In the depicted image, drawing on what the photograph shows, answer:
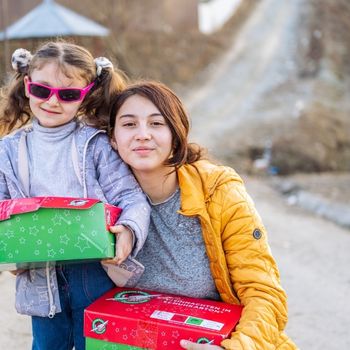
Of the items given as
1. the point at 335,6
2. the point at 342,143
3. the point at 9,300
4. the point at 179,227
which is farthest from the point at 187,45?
the point at 179,227

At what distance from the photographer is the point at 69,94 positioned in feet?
7.23

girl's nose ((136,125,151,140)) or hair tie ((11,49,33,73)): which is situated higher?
hair tie ((11,49,33,73))

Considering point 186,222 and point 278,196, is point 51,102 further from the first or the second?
point 278,196

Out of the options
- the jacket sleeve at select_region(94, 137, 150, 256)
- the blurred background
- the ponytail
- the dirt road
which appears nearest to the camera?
the jacket sleeve at select_region(94, 137, 150, 256)

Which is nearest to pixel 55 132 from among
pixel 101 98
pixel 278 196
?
pixel 101 98

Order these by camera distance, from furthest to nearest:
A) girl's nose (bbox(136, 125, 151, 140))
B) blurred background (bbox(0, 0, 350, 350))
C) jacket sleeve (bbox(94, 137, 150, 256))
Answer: blurred background (bbox(0, 0, 350, 350)) → girl's nose (bbox(136, 125, 151, 140)) → jacket sleeve (bbox(94, 137, 150, 256))

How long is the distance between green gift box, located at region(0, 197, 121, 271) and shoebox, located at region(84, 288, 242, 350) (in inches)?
8.4

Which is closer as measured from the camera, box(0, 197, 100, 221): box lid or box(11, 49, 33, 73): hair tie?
box(0, 197, 100, 221): box lid

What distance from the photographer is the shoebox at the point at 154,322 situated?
1.89 metres

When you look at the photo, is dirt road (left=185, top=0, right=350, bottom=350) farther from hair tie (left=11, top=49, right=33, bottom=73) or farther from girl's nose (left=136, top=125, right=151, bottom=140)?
hair tie (left=11, top=49, right=33, bottom=73)

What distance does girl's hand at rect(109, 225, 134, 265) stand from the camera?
1925mm

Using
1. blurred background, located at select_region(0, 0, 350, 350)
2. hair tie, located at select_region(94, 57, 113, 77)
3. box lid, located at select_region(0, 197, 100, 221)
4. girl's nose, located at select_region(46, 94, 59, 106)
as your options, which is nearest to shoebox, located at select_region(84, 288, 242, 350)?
box lid, located at select_region(0, 197, 100, 221)

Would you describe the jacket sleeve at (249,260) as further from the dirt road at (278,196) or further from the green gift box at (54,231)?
the dirt road at (278,196)

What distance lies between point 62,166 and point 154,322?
2.04 feet
